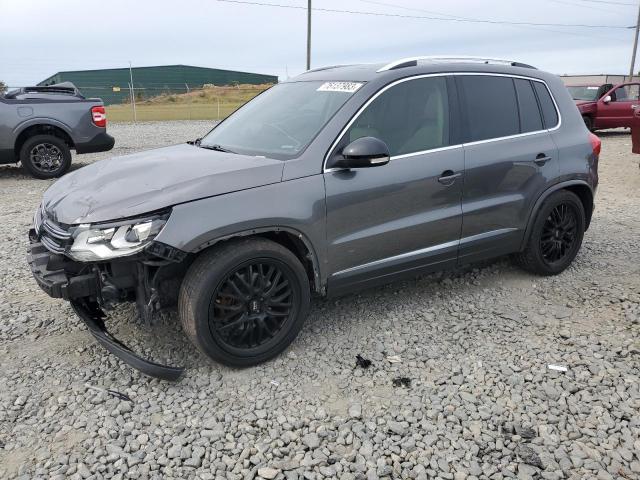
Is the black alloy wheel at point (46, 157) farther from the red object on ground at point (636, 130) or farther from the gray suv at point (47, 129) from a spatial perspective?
the red object on ground at point (636, 130)

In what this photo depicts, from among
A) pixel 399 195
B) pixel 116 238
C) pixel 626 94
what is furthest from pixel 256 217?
pixel 626 94

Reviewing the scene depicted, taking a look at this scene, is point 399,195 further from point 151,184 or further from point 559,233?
point 559,233

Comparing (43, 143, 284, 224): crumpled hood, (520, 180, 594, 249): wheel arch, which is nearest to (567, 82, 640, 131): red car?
(520, 180, 594, 249): wheel arch

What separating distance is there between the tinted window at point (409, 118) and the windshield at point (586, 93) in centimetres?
1397

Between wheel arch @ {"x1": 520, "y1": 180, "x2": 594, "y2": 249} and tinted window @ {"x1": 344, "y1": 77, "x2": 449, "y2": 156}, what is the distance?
1108 mm

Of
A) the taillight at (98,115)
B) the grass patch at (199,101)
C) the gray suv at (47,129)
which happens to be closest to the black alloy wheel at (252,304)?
the gray suv at (47,129)

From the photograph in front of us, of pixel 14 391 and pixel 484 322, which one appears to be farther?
pixel 484 322

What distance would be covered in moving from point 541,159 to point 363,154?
6.25ft

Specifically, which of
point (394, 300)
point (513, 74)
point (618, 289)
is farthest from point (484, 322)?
point (513, 74)

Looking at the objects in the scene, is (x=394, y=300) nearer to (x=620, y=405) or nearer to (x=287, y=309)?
(x=287, y=309)

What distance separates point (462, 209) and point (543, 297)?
1.14m

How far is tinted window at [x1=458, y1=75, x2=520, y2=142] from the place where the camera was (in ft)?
13.5

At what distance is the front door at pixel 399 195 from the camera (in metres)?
3.51

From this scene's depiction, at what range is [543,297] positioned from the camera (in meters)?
4.48
